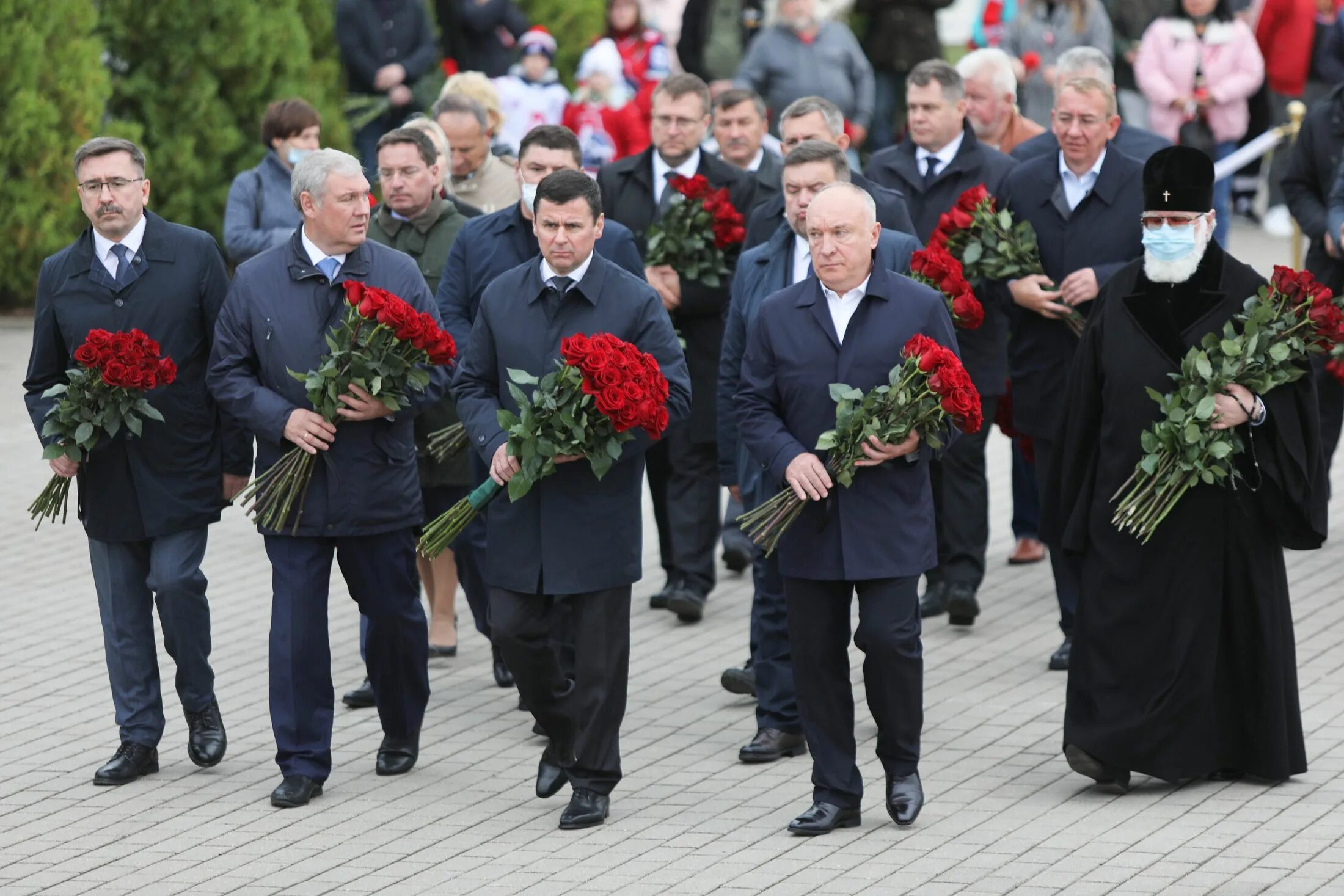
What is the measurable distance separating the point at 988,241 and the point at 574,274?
2.45m

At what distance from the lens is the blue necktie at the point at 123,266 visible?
25.5ft

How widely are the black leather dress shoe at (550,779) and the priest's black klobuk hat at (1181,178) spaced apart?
9.50 ft

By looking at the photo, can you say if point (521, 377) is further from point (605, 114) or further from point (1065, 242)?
point (605, 114)

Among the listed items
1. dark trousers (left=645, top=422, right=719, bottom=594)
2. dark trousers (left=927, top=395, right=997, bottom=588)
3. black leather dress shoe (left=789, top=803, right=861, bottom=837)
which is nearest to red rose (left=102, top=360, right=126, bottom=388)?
black leather dress shoe (left=789, top=803, right=861, bottom=837)

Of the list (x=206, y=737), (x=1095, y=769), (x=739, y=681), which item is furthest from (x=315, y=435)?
(x=1095, y=769)

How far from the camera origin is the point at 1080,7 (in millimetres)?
17156

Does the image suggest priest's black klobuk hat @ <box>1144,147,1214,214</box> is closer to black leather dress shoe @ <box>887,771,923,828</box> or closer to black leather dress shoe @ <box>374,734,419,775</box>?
black leather dress shoe @ <box>887,771,923,828</box>

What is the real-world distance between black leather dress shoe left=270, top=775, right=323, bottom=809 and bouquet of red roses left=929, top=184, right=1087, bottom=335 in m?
3.57

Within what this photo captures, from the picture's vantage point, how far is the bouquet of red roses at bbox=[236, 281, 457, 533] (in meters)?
7.21

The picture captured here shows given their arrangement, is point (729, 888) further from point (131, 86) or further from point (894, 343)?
point (131, 86)

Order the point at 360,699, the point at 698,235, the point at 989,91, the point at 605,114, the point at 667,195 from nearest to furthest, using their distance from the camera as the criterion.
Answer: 1. the point at 360,699
2. the point at 698,235
3. the point at 667,195
4. the point at 989,91
5. the point at 605,114

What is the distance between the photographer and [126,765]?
25.7 ft

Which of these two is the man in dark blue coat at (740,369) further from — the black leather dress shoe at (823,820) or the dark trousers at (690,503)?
the dark trousers at (690,503)

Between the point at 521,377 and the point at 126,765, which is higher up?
the point at 521,377
